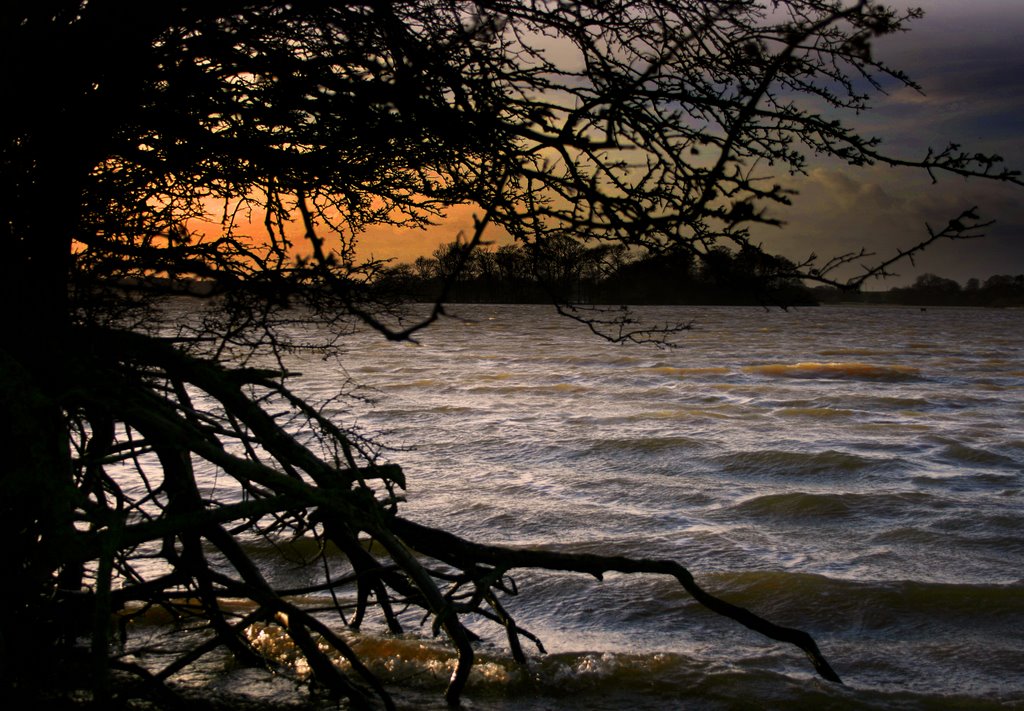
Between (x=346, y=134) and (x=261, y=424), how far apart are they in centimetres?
112

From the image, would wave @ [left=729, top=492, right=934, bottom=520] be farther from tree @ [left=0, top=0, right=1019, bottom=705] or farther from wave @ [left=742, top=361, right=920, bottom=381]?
wave @ [left=742, top=361, right=920, bottom=381]

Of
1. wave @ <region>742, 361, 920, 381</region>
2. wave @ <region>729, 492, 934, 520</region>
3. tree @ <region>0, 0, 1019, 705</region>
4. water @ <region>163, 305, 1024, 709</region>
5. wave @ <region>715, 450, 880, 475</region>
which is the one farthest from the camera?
wave @ <region>742, 361, 920, 381</region>

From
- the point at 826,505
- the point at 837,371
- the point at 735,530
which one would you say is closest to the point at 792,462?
the point at 826,505

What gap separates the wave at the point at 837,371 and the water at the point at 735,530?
6.03 m

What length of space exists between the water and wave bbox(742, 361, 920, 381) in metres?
6.03

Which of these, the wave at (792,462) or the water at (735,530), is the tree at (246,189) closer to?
the water at (735,530)

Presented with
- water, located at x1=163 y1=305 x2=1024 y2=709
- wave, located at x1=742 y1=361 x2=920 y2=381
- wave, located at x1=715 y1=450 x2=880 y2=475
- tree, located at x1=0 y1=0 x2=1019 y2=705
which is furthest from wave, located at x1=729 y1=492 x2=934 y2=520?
wave, located at x1=742 y1=361 x2=920 y2=381

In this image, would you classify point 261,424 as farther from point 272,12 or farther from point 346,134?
point 272,12

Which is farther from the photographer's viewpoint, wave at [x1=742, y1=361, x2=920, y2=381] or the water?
wave at [x1=742, y1=361, x2=920, y2=381]

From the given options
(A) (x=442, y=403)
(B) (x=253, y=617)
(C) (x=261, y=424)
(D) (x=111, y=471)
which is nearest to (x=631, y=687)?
(B) (x=253, y=617)

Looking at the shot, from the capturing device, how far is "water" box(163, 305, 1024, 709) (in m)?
5.36

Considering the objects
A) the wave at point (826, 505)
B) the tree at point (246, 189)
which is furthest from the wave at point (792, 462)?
the tree at point (246, 189)

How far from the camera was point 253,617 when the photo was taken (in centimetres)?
418

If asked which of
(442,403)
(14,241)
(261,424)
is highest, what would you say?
(14,241)
